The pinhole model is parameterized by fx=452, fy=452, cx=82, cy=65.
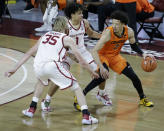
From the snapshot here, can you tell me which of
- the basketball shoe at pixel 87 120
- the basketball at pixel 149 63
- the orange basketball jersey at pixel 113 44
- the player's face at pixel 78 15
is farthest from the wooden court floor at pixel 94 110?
the player's face at pixel 78 15

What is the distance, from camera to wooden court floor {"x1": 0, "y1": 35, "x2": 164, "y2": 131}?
18.6 feet

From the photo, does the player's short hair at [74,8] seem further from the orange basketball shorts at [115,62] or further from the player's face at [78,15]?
the orange basketball shorts at [115,62]

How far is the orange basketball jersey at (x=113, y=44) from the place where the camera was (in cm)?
621

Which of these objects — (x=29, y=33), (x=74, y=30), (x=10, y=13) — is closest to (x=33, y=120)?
(x=74, y=30)

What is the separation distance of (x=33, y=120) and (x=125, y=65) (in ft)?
4.98

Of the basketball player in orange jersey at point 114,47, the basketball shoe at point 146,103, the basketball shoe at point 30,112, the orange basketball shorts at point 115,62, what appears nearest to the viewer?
the basketball shoe at point 30,112

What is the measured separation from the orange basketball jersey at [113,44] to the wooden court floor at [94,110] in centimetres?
79

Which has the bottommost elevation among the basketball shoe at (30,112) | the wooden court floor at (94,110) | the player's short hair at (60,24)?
the wooden court floor at (94,110)

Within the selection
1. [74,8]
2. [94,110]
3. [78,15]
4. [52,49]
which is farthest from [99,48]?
[94,110]

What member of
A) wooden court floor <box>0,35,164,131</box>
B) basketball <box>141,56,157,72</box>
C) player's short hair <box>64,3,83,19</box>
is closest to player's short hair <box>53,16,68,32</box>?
player's short hair <box>64,3,83,19</box>

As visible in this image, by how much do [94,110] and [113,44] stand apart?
0.96 meters

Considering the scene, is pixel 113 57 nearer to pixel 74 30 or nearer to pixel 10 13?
pixel 74 30

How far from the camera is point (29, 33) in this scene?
11641 millimetres

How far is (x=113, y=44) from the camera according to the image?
6.28 meters
